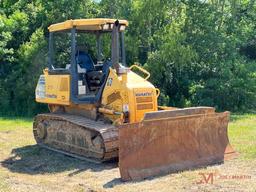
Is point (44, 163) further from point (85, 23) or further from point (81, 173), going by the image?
point (85, 23)

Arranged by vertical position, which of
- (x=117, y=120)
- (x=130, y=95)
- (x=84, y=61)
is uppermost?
(x=84, y=61)

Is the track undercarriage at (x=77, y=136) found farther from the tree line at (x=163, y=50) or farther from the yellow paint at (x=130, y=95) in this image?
the tree line at (x=163, y=50)

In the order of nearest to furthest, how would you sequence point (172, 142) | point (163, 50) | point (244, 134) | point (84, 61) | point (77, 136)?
point (172, 142) < point (77, 136) < point (84, 61) < point (244, 134) < point (163, 50)

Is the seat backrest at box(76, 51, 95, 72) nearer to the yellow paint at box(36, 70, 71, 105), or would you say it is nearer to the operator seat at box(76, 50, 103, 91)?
the operator seat at box(76, 50, 103, 91)

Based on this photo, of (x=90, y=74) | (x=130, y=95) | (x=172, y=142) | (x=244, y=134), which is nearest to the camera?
(x=172, y=142)

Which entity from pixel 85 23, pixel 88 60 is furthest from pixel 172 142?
pixel 85 23

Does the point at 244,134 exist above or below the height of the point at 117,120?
below

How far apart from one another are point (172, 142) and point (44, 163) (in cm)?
257

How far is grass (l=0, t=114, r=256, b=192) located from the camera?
686 centimetres

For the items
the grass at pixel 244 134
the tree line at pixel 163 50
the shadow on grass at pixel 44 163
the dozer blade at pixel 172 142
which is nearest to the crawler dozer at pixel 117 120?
the dozer blade at pixel 172 142

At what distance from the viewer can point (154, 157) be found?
25.3 feet

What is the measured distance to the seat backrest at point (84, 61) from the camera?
9.73 metres

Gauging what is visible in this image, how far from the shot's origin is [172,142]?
7965 mm

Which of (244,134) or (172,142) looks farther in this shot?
(244,134)
